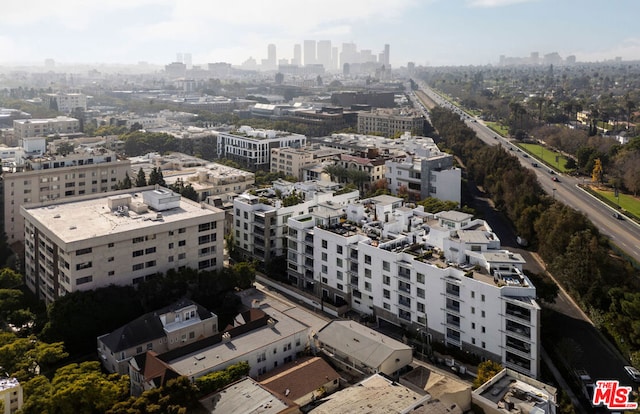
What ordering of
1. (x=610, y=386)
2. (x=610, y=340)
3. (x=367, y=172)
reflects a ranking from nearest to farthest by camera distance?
(x=610, y=386) < (x=610, y=340) < (x=367, y=172)

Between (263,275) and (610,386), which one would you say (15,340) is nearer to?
(263,275)

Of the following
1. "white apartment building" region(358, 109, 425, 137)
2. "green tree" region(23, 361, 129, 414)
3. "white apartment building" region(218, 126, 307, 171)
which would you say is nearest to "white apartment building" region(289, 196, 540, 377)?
"green tree" region(23, 361, 129, 414)

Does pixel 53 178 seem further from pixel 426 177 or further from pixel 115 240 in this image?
pixel 426 177

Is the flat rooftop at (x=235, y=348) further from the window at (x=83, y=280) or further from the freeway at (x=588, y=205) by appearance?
the freeway at (x=588, y=205)

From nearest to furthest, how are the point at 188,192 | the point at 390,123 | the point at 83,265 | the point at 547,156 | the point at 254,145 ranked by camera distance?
the point at 83,265 → the point at 188,192 → the point at 254,145 → the point at 547,156 → the point at 390,123

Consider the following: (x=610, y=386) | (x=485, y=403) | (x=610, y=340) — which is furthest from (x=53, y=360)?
(x=610, y=340)

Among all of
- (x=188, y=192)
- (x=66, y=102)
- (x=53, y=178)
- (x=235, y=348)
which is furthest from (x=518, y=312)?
(x=66, y=102)

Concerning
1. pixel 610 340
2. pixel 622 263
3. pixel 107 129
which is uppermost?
pixel 107 129
